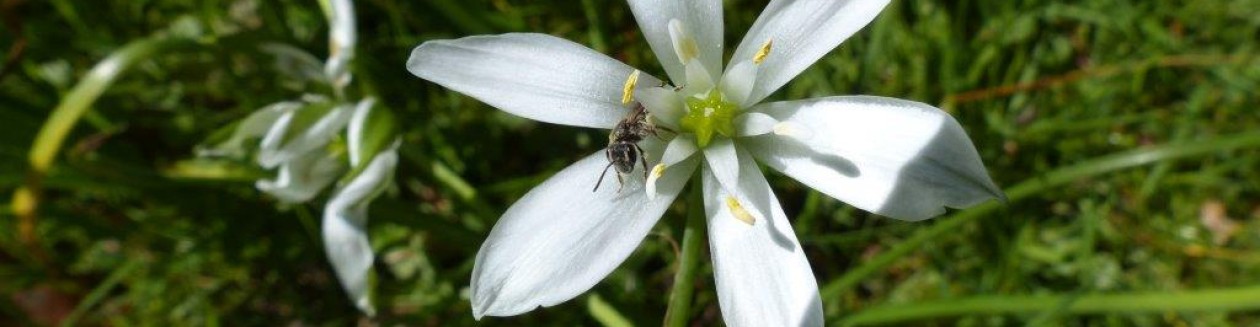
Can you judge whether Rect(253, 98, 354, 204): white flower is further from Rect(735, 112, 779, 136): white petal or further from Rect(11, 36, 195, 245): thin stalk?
Rect(735, 112, 779, 136): white petal

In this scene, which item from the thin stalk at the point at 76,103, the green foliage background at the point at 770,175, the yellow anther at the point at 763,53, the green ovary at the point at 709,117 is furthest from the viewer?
the green foliage background at the point at 770,175

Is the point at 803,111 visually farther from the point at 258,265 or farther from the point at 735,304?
the point at 258,265

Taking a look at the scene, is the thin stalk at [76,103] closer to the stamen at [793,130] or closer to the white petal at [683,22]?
the white petal at [683,22]

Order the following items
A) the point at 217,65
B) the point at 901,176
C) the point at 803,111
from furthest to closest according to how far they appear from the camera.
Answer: the point at 217,65 < the point at 803,111 < the point at 901,176

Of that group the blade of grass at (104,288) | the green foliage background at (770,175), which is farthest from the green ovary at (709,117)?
the blade of grass at (104,288)

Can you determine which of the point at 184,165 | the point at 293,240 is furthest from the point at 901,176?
the point at 293,240

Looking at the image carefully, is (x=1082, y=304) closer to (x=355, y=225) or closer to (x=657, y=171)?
(x=657, y=171)

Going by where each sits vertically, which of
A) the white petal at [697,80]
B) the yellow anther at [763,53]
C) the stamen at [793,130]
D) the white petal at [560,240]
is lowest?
the white petal at [560,240]
